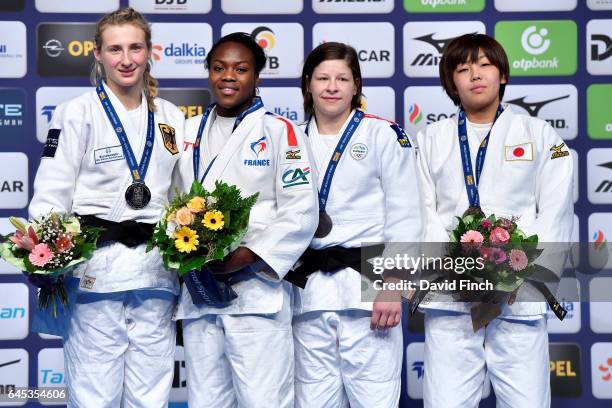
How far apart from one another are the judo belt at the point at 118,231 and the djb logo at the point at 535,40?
8.83 ft

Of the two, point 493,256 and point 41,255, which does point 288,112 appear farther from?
point 41,255

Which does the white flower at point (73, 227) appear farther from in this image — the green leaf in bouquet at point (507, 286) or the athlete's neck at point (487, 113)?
the athlete's neck at point (487, 113)

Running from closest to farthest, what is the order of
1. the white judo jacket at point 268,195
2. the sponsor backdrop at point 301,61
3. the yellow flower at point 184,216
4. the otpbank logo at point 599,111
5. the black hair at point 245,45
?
the yellow flower at point 184,216, the white judo jacket at point 268,195, the black hair at point 245,45, the sponsor backdrop at point 301,61, the otpbank logo at point 599,111

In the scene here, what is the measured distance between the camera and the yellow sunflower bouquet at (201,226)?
3377 millimetres

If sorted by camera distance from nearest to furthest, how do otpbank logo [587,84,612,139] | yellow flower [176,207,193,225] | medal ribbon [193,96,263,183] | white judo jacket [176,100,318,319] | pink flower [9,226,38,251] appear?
yellow flower [176,207,193,225], pink flower [9,226,38,251], white judo jacket [176,100,318,319], medal ribbon [193,96,263,183], otpbank logo [587,84,612,139]

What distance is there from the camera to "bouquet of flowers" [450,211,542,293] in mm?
3707

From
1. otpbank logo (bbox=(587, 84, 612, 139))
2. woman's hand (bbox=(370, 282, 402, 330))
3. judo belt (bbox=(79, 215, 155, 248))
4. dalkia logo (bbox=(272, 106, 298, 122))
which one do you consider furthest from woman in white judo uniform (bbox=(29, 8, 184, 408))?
otpbank logo (bbox=(587, 84, 612, 139))

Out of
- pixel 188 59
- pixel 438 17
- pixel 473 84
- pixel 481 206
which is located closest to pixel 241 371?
pixel 481 206

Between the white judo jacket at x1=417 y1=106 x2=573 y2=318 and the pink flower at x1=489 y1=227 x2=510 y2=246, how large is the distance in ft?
0.92

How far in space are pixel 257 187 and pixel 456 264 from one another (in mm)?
1021

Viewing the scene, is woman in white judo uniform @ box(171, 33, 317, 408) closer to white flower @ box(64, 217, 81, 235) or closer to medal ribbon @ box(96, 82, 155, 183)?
medal ribbon @ box(96, 82, 155, 183)

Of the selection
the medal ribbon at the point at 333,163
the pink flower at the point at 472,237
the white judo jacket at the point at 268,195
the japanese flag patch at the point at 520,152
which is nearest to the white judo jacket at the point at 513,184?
the japanese flag patch at the point at 520,152

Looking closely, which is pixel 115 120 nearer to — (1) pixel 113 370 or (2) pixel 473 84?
(1) pixel 113 370

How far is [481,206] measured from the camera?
398 cm
